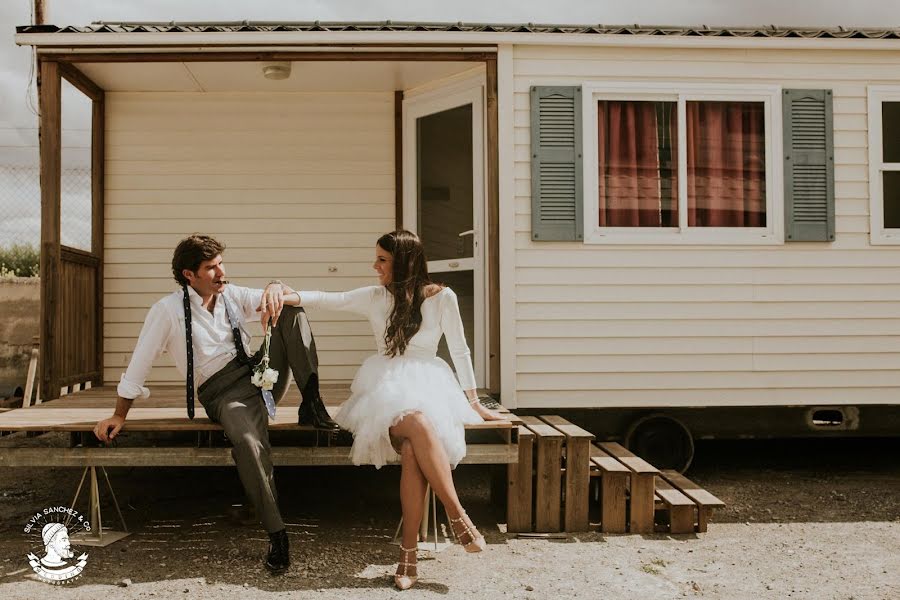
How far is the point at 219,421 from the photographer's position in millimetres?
3729

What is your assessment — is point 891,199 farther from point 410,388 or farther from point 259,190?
point 259,190

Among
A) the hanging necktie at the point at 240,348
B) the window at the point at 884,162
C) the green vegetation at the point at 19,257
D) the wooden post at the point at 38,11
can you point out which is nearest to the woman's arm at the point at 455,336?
the hanging necktie at the point at 240,348

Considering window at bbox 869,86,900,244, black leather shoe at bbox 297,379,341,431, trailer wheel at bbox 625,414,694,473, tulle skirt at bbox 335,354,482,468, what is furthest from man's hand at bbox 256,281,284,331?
window at bbox 869,86,900,244

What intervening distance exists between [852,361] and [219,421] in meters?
4.15

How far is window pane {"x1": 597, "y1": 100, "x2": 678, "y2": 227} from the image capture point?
5344mm

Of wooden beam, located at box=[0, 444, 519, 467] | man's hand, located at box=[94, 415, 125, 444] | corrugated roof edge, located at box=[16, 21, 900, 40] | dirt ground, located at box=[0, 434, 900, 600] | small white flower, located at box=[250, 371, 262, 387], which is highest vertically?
corrugated roof edge, located at box=[16, 21, 900, 40]

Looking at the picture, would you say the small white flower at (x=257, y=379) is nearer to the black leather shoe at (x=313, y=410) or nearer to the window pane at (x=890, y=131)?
the black leather shoe at (x=313, y=410)

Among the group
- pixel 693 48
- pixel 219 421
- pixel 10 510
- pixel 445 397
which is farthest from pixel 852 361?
pixel 10 510

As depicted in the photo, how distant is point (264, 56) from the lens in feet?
17.0

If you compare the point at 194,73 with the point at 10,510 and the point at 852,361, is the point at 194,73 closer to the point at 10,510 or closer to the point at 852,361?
the point at 10,510

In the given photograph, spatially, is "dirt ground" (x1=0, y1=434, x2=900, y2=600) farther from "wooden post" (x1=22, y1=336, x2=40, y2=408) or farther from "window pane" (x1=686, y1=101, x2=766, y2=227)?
"window pane" (x1=686, y1=101, x2=766, y2=227)

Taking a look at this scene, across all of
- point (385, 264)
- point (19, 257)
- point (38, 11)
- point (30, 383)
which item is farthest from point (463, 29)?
point (19, 257)

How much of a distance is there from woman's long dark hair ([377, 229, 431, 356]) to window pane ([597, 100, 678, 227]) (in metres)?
2.02

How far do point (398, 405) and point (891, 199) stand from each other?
401 centimetres
